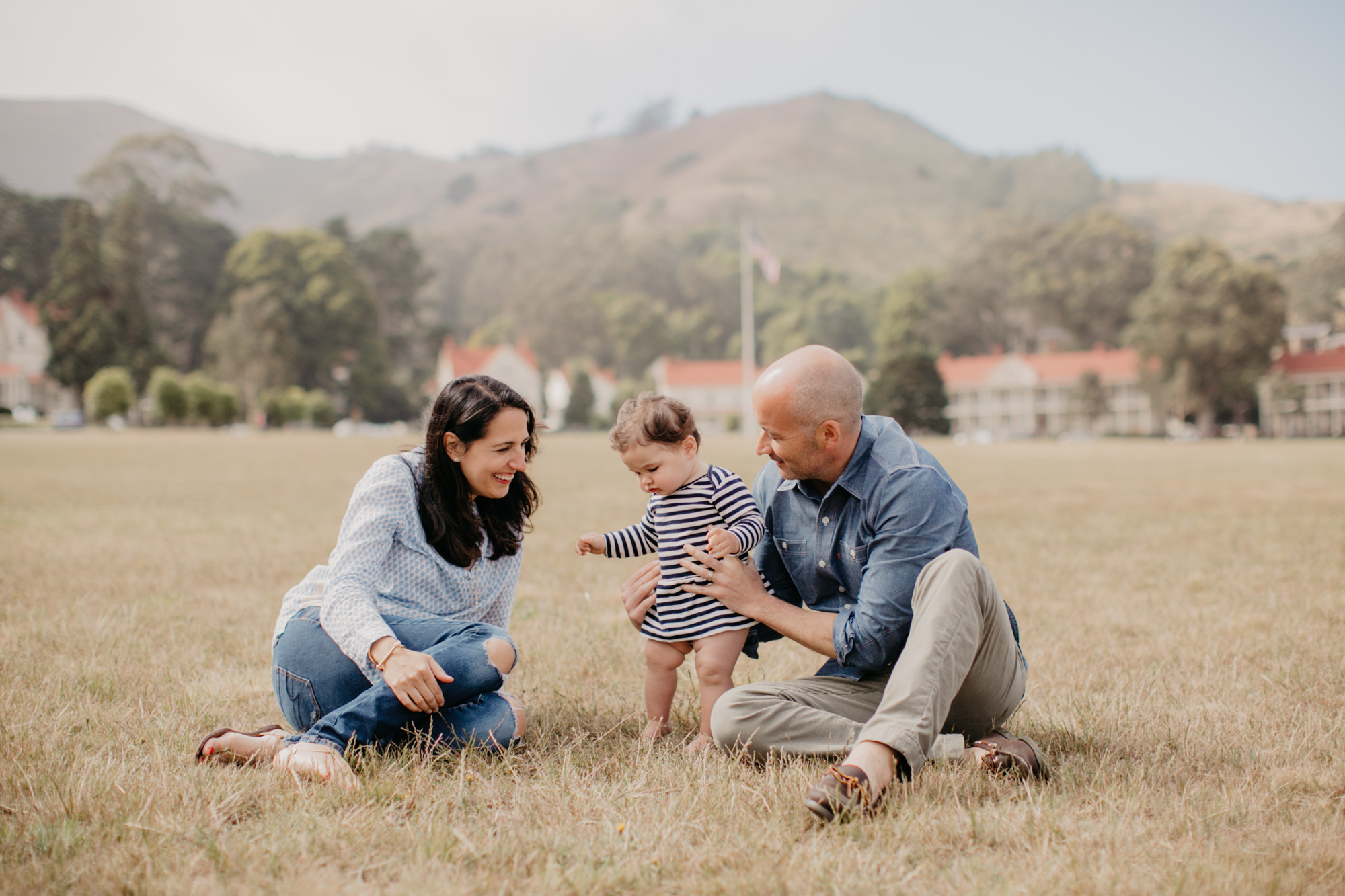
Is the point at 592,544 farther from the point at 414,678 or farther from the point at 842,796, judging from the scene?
the point at 842,796

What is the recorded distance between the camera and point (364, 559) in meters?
2.98

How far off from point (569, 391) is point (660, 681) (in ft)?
278

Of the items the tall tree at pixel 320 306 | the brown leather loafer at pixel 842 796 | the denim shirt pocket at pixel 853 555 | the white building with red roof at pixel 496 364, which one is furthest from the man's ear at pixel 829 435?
the white building with red roof at pixel 496 364

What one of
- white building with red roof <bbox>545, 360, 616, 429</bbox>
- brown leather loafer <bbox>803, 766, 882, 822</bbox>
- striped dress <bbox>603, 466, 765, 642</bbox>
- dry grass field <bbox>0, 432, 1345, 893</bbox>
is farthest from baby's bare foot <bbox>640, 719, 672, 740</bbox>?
white building with red roof <bbox>545, 360, 616, 429</bbox>

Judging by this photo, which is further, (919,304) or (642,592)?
(919,304)

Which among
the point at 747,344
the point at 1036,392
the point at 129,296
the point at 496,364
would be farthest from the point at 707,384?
the point at 129,296

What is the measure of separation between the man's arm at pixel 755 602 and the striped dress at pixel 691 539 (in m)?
0.07

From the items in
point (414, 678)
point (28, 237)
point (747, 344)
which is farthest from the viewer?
point (28, 237)

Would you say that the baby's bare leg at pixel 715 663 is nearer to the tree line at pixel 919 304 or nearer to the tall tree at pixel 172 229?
the tree line at pixel 919 304

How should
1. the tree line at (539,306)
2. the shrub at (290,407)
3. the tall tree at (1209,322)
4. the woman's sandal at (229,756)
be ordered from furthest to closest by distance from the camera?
the tree line at (539,306) < the shrub at (290,407) < the tall tree at (1209,322) < the woman's sandal at (229,756)

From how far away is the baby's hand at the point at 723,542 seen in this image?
3.03 m

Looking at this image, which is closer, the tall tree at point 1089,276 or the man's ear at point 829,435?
the man's ear at point 829,435

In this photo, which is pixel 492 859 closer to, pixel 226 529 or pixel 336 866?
pixel 336 866

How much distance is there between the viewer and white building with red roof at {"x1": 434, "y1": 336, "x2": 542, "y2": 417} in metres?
85.1
